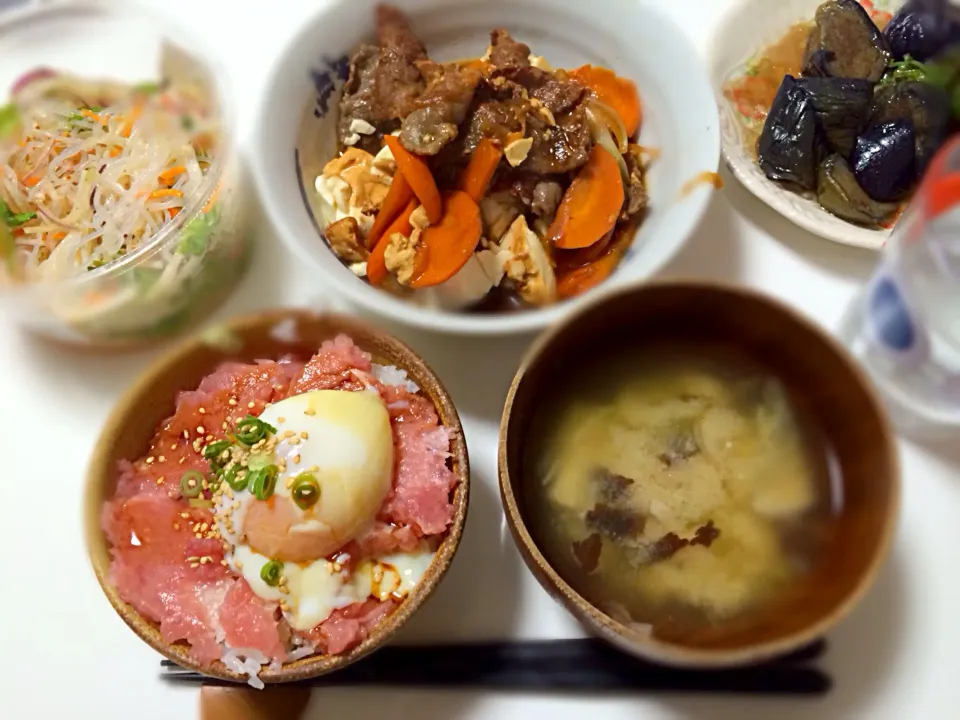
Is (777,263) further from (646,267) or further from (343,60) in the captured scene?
(343,60)

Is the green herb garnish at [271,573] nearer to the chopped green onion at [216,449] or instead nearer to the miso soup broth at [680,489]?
the chopped green onion at [216,449]

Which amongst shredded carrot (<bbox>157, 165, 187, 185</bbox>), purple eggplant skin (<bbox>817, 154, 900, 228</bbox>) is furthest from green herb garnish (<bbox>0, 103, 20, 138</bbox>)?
purple eggplant skin (<bbox>817, 154, 900, 228</bbox>)

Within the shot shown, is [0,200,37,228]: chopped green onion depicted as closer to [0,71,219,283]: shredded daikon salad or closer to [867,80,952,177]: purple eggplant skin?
[0,71,219,283]: shredded daikon salad

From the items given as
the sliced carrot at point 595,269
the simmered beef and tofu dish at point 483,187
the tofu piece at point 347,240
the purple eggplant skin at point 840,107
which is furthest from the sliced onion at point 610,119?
the tofu piece at point 347,240

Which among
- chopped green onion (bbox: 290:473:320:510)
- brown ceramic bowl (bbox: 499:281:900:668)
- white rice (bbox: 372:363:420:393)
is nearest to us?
brown ceramic bowl (bbox: 499:281:900:668)

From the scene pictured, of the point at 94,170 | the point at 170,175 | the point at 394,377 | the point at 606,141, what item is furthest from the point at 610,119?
the point at 94,170
